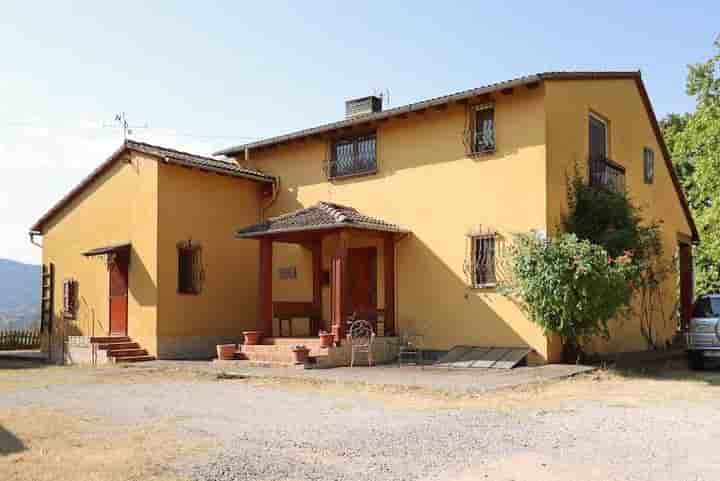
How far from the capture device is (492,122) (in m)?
16.0

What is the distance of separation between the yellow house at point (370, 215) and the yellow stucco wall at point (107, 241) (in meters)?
0.05

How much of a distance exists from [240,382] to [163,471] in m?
6.86

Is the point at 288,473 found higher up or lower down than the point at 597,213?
lower down

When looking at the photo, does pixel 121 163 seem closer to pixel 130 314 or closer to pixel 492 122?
pixel 130 314

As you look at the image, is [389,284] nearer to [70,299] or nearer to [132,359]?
[132,359]

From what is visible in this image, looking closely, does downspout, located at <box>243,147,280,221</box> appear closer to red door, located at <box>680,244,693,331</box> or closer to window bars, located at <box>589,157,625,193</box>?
window bars, located at <box>589,157,625,193</box>

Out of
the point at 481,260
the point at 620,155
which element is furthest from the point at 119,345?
the point at 620,155

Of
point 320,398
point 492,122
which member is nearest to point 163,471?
point 320,398

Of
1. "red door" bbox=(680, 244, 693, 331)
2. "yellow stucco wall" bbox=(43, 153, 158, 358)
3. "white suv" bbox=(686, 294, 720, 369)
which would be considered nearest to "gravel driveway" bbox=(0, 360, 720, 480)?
"white suv" bbox=(686, 294, 720, 369)

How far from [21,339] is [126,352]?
8.85 metres

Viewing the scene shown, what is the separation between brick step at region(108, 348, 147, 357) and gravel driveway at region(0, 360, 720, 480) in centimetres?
433

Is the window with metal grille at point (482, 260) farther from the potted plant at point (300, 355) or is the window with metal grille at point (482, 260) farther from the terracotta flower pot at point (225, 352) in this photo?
the terracotta flower pot at point (225, 352)

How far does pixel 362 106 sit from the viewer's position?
19.6 m

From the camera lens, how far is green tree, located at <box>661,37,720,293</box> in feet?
87.0
